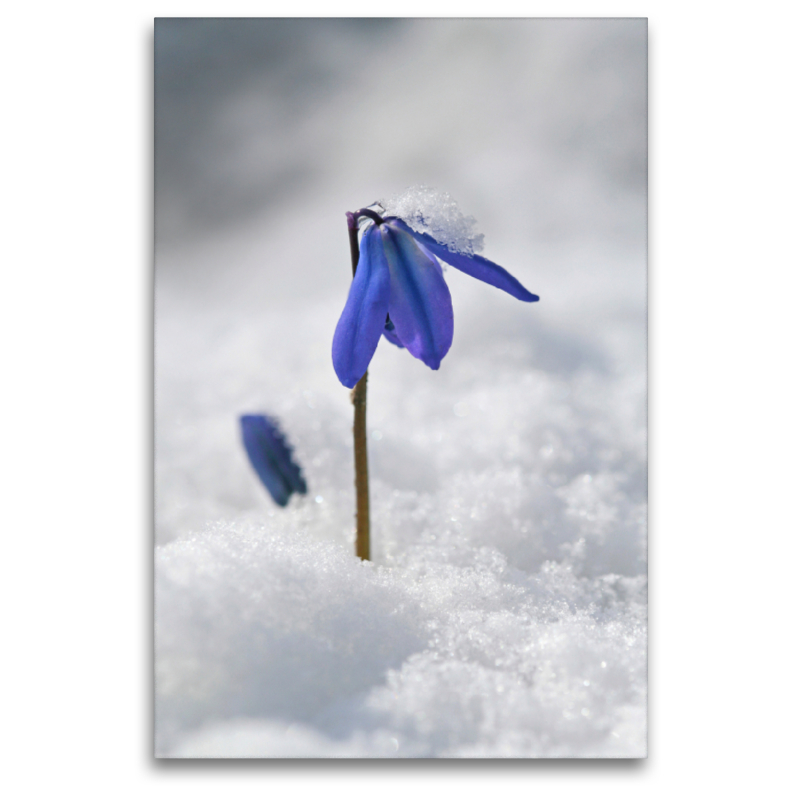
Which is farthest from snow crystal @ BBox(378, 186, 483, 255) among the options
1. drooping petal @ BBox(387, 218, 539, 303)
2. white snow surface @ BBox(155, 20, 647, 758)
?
white snow surface @ BBox(155, 20, 647, 758)

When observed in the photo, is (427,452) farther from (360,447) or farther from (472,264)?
(472,264)

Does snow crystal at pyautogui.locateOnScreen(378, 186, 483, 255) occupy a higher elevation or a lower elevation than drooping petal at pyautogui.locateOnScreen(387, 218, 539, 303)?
higher

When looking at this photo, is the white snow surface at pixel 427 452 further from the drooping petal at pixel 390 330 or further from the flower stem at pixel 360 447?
the drooping petal at pixel 390 330

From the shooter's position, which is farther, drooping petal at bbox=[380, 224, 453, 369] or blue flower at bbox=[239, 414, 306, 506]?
blue flower at bbox=[239, 414, 306, 506]

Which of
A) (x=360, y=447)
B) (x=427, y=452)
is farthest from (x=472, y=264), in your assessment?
(x=427, y=452)

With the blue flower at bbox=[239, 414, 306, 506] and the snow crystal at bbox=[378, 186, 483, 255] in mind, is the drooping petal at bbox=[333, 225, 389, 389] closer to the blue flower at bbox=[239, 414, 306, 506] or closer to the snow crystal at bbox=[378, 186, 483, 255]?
the snow crystal at bbox=[378, 186, 483, 255]
